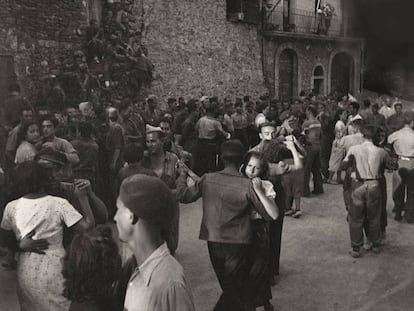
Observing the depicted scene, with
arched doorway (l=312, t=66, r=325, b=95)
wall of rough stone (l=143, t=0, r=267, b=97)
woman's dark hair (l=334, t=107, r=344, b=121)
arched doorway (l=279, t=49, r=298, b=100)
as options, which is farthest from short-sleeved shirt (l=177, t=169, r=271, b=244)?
arched doorway (l=312, t=66, r=325, b=95)

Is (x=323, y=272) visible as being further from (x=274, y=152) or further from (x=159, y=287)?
(x=159, y=287)

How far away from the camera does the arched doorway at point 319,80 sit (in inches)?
1006

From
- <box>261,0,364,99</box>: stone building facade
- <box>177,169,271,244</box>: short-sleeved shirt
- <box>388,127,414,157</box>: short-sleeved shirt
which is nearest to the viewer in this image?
<box>177,169,271,244</box>: short-sleeved shirt

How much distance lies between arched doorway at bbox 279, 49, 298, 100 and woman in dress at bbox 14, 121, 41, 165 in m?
18.2

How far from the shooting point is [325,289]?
5.96 m

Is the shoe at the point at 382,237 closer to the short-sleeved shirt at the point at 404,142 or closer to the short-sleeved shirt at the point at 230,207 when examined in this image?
the short-sleeved shirt at the point at 404,142

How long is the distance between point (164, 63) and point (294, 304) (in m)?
13.0

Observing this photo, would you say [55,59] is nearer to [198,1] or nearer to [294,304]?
[198,1]

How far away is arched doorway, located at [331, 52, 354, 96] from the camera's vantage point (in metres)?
25.8

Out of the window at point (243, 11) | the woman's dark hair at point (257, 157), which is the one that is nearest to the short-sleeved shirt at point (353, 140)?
the woman's dark hair at point (257, 157)

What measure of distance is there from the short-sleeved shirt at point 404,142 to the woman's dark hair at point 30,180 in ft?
19.6

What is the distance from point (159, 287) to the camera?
231 cm

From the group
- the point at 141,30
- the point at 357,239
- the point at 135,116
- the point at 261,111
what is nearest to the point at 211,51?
the point at 141,30

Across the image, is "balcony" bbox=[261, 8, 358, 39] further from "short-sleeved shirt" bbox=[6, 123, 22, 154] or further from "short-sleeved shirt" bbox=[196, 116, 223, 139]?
"short-sleeved shirt" bbox=[6, 123, 22, 154]
